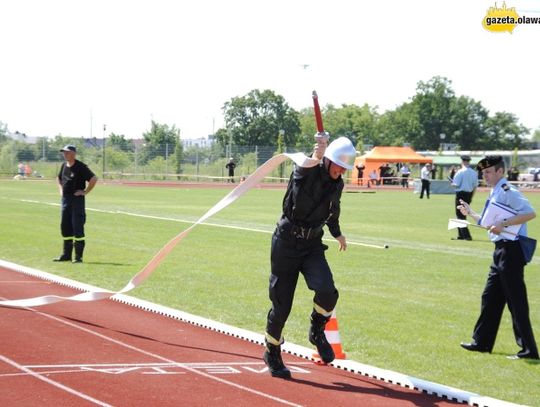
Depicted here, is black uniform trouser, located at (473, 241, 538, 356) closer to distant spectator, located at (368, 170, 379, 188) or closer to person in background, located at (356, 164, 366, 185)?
distant spectator, located at (368, 170, 379, 188)

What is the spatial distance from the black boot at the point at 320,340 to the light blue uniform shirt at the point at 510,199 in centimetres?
212

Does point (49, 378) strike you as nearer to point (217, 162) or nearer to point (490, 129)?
point (217, 162)

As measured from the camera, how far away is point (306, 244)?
7.95 metres

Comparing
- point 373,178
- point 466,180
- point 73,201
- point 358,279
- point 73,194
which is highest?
point 466,180

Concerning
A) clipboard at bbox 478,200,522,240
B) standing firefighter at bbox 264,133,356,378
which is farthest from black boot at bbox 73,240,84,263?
clipboard at bbox 478,200,522,240

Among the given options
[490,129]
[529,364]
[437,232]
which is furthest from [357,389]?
[490,129]

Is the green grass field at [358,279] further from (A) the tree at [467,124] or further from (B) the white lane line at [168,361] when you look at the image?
(A) the tree at [467,124]

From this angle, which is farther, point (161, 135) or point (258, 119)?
point (258, 119)

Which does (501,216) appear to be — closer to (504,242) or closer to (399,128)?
(504,242)

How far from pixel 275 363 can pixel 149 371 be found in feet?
3.77

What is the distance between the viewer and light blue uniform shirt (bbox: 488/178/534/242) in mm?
8930

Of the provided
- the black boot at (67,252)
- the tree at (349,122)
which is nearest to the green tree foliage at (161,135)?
the tree at (349,122)

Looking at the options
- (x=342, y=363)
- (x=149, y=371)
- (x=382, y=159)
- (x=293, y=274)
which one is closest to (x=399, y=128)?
(x=382, y=159)

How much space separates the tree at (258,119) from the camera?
116125 millimetres
